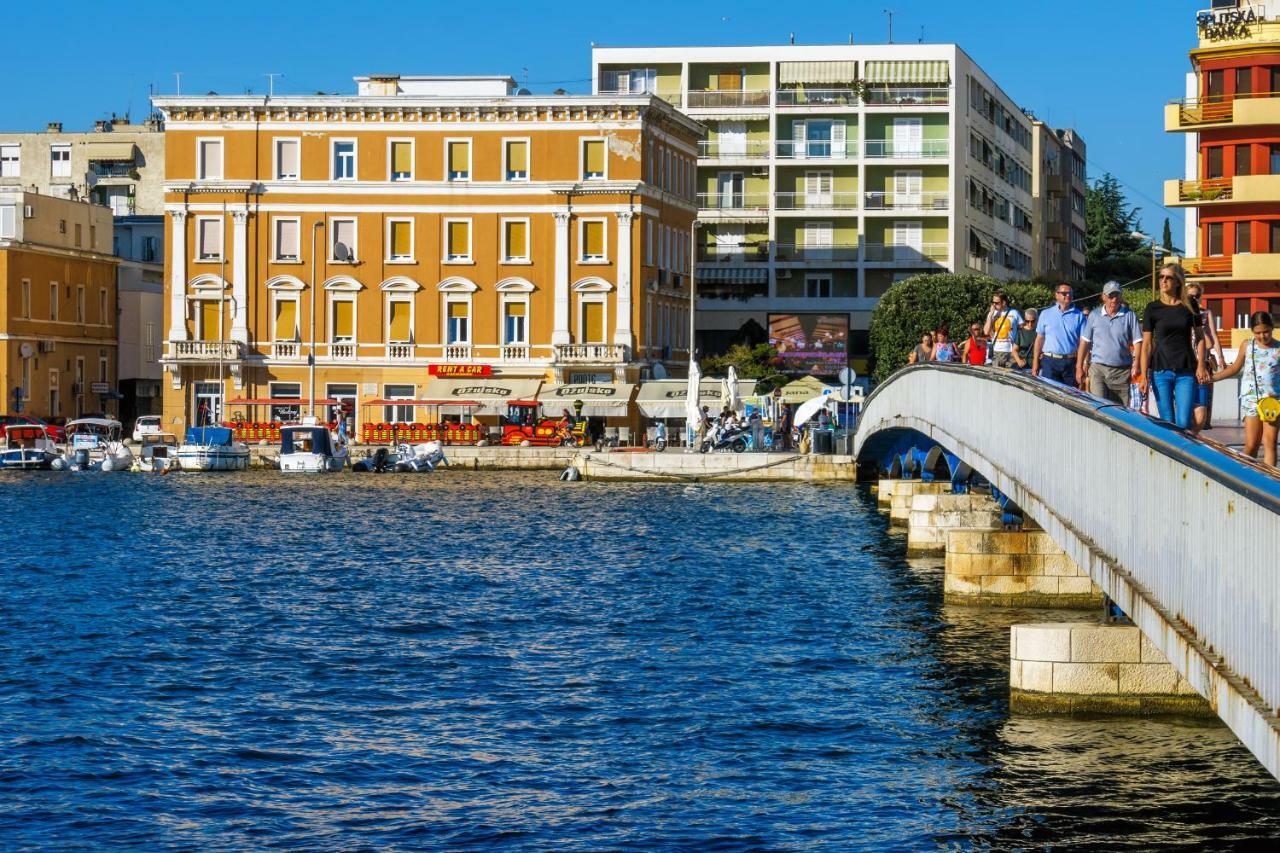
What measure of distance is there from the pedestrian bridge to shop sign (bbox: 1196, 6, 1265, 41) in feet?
166

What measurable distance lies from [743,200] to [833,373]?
38.6ft

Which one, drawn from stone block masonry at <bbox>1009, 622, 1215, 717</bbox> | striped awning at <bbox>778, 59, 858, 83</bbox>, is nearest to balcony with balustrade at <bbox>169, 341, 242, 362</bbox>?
striped awning at <bbox>778, 59, 858, 83</bbox>

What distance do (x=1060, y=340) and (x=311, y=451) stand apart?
6159cm

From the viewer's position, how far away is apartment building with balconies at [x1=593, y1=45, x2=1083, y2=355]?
11450 cm

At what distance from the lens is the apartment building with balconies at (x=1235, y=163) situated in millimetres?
72500

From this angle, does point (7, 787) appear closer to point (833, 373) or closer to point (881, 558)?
point (881, 558)

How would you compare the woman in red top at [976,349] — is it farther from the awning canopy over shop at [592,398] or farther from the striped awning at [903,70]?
the striped awning at [903,70]

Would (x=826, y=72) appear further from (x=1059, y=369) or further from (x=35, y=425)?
(x=1059, y=369)

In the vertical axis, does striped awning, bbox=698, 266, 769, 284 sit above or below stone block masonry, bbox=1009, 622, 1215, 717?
above

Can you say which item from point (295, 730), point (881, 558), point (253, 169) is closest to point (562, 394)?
point (253, 169)

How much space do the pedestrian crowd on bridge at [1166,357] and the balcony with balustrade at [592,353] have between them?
65.6 m

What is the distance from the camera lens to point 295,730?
22.4 meters

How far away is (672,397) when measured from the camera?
87.9 m

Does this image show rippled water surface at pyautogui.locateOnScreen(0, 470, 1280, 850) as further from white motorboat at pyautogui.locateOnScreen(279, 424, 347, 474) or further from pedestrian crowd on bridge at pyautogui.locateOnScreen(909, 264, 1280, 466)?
white motorboat at pyautogui.locateOnScreen(279, 424, 347, 474)
